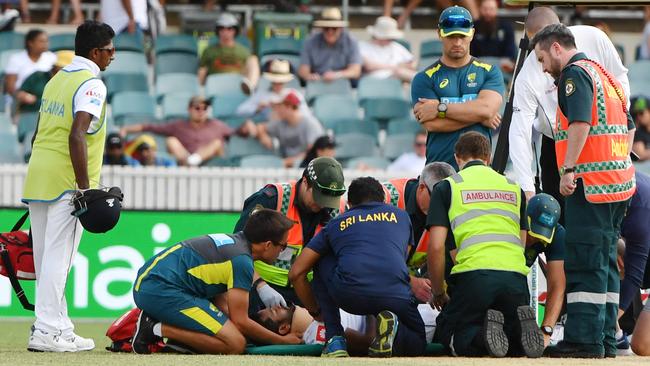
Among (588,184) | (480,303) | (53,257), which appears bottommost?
(480,303)

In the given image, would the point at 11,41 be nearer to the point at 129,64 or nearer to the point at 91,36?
the point at 129,64

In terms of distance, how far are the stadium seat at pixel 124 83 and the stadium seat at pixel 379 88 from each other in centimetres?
256

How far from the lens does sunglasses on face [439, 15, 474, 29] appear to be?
974 cm

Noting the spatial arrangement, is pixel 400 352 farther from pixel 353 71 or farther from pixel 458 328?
pixel 353 71

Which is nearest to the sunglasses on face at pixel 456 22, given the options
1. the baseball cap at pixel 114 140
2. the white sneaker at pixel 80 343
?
the white sneaker at pixel 80 343

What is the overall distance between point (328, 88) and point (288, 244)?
7.99 metres

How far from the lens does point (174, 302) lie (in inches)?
348

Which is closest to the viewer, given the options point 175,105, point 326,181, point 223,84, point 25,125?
point 326,181

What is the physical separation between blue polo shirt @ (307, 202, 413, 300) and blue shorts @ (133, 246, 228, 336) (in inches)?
29.3

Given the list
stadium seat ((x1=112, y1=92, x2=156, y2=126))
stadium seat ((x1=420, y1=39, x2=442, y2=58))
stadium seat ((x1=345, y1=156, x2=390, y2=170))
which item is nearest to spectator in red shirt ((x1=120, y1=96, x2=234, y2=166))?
stadium seat ((x1=112, y1=92, x2=156, y2=126))

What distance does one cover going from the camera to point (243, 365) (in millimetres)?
7809

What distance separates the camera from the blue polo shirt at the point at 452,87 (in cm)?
998

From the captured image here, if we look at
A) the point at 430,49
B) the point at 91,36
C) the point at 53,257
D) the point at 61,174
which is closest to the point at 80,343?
the point at 53,257

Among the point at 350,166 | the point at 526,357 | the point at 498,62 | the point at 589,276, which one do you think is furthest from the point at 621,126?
the point at 498,62
